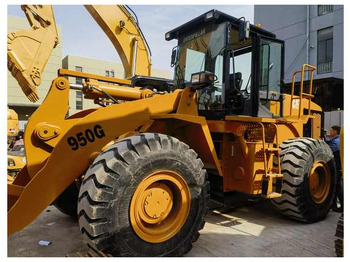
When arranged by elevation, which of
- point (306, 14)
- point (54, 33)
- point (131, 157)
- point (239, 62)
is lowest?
point (131, 157)

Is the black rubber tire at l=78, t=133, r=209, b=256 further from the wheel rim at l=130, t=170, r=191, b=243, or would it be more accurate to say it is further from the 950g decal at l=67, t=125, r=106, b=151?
the 950g decal at l=67, t=125, r=106, b=151

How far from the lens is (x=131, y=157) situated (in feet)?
9.56

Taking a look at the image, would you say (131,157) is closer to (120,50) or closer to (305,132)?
(120,50)

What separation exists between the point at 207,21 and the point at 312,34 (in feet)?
51.2

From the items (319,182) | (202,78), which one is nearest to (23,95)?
(202,78)

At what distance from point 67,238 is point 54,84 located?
2007 millimetres

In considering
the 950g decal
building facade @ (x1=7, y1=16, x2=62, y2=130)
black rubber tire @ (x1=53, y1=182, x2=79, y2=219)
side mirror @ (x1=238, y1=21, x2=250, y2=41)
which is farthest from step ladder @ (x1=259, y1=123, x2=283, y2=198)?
building facade @ (x1=7, y1=16, x2=62, y2=130)

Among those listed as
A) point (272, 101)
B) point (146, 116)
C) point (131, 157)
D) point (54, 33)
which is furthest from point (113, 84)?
point (272, 101)

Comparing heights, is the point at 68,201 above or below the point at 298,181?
below

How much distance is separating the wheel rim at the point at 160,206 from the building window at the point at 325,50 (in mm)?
16340

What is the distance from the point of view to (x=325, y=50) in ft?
55.2

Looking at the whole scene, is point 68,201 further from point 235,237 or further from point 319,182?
point 319,182

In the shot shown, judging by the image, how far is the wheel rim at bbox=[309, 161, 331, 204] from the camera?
15.6ft

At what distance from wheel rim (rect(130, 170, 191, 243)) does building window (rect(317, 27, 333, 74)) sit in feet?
53.6
